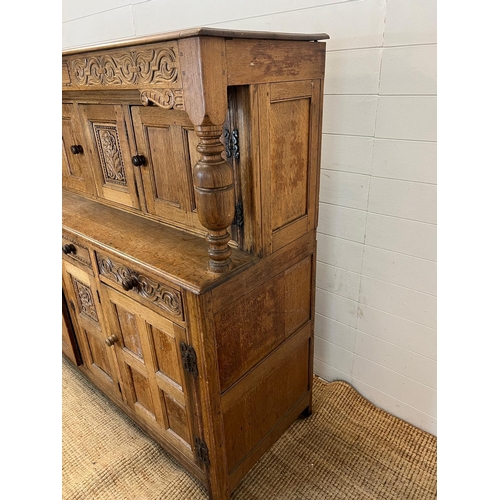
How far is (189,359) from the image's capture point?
3.99ft

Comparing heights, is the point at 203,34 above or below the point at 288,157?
above

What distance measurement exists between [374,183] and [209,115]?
802 millimetres

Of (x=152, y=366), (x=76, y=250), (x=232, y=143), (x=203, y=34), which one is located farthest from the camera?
(x=76, y=250)

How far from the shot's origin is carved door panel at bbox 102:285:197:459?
1.31 meters

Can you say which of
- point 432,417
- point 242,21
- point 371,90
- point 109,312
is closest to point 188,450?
point 109,312

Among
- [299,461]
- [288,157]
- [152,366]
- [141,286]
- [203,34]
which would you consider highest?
[203,34]

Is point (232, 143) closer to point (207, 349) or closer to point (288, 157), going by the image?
point (288, 157)

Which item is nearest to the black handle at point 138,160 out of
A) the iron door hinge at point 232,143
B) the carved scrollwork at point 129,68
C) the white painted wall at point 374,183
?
the carved scrollwork at point 129,68

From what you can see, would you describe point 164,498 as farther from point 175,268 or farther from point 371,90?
point 371,90

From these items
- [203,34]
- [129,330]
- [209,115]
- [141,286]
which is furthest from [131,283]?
[203,34]

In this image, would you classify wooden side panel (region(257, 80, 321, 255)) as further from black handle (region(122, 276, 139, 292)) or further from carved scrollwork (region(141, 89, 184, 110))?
black handle (region(122, 276, 139, 292))

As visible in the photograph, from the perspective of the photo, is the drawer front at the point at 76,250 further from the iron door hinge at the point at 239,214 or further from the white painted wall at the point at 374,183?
the white painted wall at the point at 374,183

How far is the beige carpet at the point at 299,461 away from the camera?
1522mm

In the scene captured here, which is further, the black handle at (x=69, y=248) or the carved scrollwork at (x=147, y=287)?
the black handle at (x=69, y=248)
